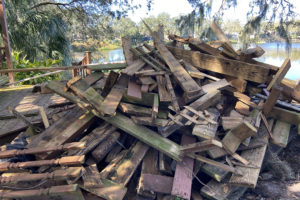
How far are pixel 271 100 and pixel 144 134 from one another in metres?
2.05

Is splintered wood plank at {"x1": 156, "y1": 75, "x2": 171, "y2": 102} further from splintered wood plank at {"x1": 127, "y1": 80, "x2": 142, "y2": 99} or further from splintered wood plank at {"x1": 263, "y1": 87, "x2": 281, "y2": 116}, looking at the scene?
splintered wood plank at {"x1": 263, "y1": 87, "x2": 281, "y2": 116}

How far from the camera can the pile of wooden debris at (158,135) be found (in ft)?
8.27

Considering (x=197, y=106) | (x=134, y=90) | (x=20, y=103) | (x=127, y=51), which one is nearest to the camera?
(x=197, y=106)

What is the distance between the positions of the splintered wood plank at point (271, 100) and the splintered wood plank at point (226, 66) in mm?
262

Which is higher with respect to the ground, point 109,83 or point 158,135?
point 109,83

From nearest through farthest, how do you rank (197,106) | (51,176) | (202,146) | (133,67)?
(51,176), (202,146), (197,106), (133,67)

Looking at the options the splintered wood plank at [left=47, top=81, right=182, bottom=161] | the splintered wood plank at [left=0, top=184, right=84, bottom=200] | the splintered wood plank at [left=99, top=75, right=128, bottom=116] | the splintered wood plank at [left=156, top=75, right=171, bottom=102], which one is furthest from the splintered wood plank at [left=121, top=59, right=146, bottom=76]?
the splintered wood plank at [left=0, top=184, right=84, bottom=200]

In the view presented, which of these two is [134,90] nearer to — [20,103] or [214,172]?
[214,172]

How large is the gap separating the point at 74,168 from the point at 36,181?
50 cm

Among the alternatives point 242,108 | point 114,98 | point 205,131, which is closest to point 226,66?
point 242,108

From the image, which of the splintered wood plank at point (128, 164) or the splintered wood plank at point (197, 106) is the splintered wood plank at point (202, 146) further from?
the splintered wood plank at point (128, 164)

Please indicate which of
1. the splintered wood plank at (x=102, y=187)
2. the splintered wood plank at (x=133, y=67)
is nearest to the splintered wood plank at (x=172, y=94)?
the splintered wood plank at (x=133, y=67)

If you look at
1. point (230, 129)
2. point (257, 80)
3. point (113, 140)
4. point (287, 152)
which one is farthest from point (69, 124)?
point (287, 152)

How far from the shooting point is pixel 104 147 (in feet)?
9.81
